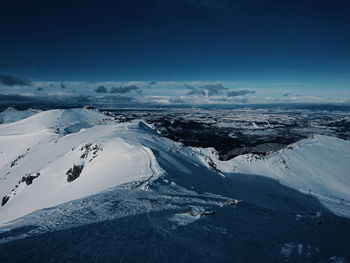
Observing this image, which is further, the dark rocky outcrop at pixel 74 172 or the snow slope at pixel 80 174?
the dark rocky outcrop at pixel 74 172

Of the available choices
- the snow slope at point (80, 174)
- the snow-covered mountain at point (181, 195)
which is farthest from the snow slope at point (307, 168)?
the snow slope at point (80, 174)

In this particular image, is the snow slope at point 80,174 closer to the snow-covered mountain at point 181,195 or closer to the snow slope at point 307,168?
the snow-covered mountain at point 181,195

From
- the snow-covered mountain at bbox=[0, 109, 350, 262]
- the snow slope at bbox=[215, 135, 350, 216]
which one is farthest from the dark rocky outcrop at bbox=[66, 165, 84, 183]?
the snow slope at bbox=[215, 135, 350, 216]

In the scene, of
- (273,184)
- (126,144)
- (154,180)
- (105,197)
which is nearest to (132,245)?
(105,197)

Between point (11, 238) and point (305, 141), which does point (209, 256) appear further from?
point (305, 141)

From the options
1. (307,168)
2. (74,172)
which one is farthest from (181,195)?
(307,168)

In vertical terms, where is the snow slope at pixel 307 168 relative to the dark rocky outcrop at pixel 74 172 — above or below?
below

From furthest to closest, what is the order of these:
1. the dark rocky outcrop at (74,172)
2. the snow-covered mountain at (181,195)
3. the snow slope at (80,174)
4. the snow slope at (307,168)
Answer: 1. the snow slope at (307,168)
2. the dark rocky outcrop at (74,172)
3. the snow slope at (80,174)
4. the snow-covered mountain at (181,195)

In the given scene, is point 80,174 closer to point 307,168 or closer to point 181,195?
point 181,195
